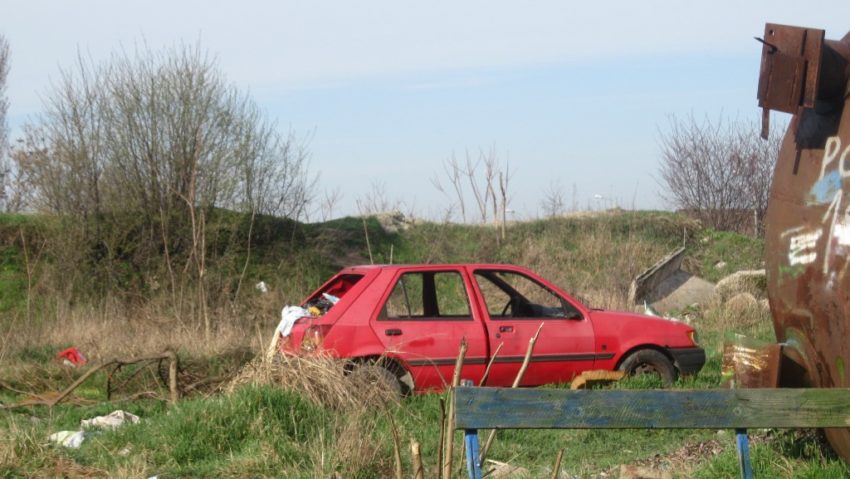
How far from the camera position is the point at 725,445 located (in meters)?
7.74

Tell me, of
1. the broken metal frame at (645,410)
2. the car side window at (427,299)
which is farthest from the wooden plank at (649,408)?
the car side window at (427,299)

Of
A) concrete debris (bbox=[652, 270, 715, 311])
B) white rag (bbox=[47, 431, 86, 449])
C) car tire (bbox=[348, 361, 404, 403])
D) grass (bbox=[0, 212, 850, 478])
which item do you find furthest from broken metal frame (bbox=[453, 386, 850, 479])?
concrete debris (bbox=[652, 270, 715, 311])

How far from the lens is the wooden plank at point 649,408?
4.41 metres

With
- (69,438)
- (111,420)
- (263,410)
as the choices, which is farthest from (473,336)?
(69,438)

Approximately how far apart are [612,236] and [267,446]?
2236 cm

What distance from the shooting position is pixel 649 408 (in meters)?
4.64

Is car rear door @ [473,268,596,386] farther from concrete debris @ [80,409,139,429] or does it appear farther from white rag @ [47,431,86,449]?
white rag @ [47,431,86,449]

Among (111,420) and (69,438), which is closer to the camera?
(69,438)

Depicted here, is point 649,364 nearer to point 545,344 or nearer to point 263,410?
point 545,344

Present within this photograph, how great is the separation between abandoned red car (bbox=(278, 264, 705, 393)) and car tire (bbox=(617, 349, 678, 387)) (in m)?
0.01

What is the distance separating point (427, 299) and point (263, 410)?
359 centimetres

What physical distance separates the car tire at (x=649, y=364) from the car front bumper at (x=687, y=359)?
87 mm

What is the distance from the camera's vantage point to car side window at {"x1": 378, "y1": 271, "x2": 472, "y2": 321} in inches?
425

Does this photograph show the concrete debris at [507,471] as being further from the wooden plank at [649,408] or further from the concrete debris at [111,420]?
the concrete debris at [111,420]
